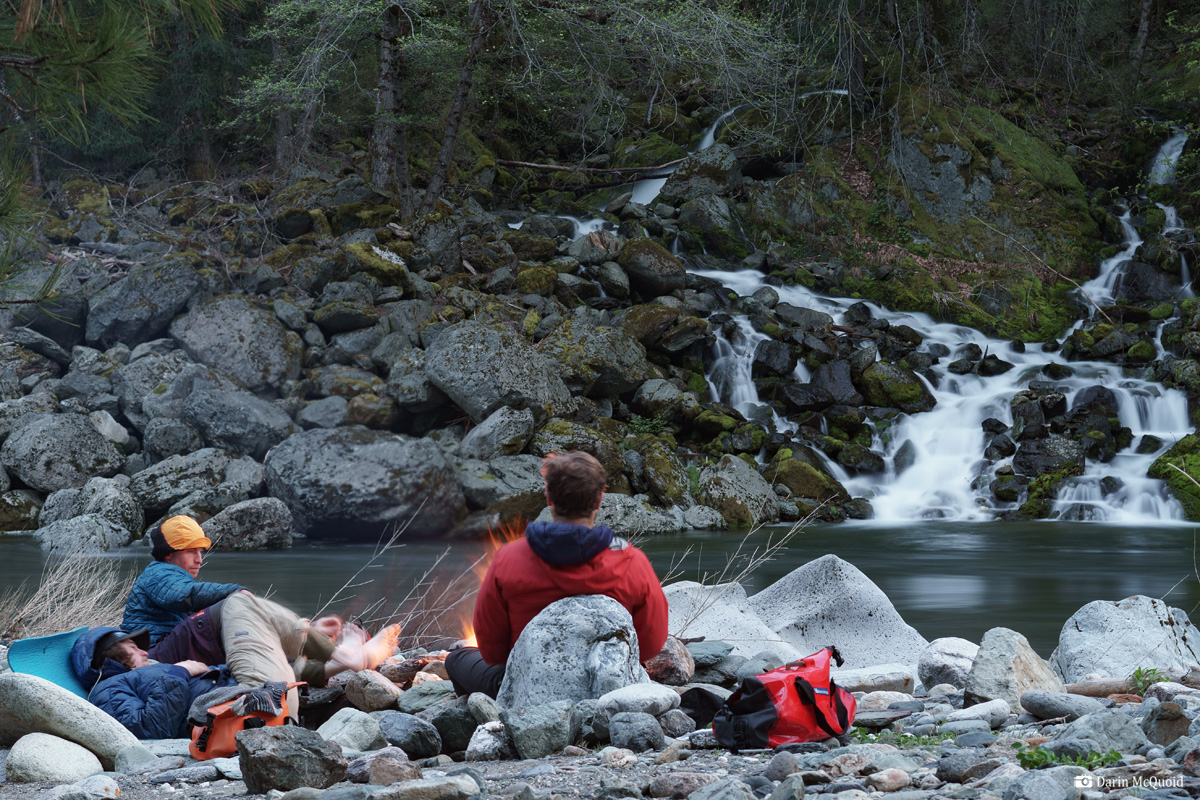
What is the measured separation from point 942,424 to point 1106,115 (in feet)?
48.8

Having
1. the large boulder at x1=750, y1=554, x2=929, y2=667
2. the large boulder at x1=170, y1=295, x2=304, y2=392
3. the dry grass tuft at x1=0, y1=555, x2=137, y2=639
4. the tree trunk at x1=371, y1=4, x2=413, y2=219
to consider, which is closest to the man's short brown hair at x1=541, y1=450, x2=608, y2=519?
the large boulder at x1=750, y1=554, x2=929, y2=667

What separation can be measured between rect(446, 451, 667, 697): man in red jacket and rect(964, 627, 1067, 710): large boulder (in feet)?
4.29

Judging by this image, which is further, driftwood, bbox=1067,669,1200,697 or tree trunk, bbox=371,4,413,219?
tree trunk, bbox=371,4,413,219

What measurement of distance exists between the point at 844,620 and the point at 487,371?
8585mm

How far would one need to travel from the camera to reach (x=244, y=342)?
15227 millimetres

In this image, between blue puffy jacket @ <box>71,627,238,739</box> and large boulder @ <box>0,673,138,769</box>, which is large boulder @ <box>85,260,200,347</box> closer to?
blue puffy jacket @ <box>71,627,238,739</box>

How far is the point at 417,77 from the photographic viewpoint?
21641 millimetres

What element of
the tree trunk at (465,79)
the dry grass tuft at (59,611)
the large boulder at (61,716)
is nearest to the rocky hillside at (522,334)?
the tree trunk at (465,79)

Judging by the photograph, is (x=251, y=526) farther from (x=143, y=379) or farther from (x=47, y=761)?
(x=47, y=761)

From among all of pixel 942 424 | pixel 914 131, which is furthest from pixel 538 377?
pixel 914 131

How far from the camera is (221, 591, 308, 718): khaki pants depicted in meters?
4.13

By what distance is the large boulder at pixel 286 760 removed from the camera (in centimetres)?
300

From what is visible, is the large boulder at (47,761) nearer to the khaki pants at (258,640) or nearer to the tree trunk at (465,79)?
the khaki pants at (258,640)

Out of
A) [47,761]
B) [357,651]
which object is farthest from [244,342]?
[47,761]
